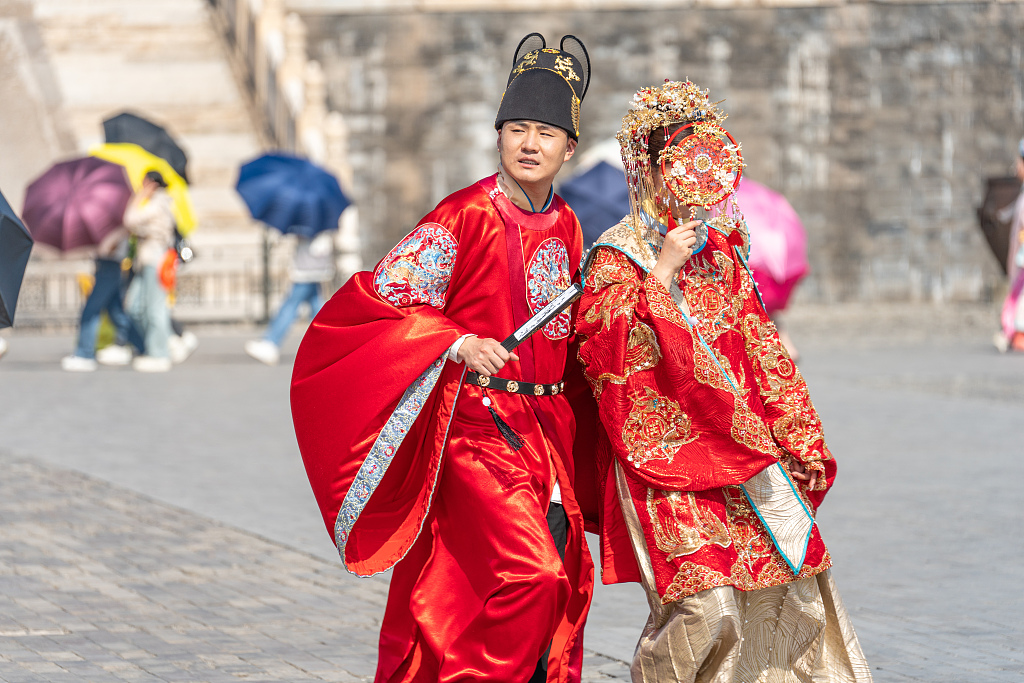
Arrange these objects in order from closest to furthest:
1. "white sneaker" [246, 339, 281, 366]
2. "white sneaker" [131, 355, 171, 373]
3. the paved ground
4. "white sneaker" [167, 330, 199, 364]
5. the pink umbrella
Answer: the paved ground < the pink umbrella < "white sneaker" [131, 355, 171, 373] < "white sneaker" [246, 339, 281, 366] < "white sneaker" [167, 330, 199, 364]

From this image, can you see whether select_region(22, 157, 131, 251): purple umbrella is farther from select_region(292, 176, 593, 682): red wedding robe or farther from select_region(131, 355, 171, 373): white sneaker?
select_region(292, 176, 593, 682): red wedding robe

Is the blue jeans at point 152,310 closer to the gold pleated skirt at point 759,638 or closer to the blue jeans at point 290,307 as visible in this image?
the blue jeans at point 290,307

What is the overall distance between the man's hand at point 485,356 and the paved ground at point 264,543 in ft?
4.40

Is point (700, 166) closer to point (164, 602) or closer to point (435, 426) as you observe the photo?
point (435, 426)

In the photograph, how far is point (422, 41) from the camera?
90.5ft

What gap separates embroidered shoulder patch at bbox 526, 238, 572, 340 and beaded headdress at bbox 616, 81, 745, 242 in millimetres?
246

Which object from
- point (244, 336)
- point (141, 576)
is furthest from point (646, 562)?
point (244, 336)

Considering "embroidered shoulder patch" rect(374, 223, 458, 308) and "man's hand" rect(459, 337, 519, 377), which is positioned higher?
"embroidered shoulder patch" rect(374, 223, 458, 308)

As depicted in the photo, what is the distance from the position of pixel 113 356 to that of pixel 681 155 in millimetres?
11296

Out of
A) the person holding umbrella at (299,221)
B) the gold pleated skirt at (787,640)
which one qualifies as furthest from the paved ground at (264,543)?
the person holding umbrella at (299,221)

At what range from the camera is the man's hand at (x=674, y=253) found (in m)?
3.90

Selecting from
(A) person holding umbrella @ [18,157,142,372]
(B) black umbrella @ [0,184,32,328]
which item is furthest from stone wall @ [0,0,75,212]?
(B) black umbrella @ [0,184,32,328]

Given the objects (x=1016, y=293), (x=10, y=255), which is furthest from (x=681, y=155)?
(x=1016, y=293)

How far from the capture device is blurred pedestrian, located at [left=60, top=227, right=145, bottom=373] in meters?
13.4
